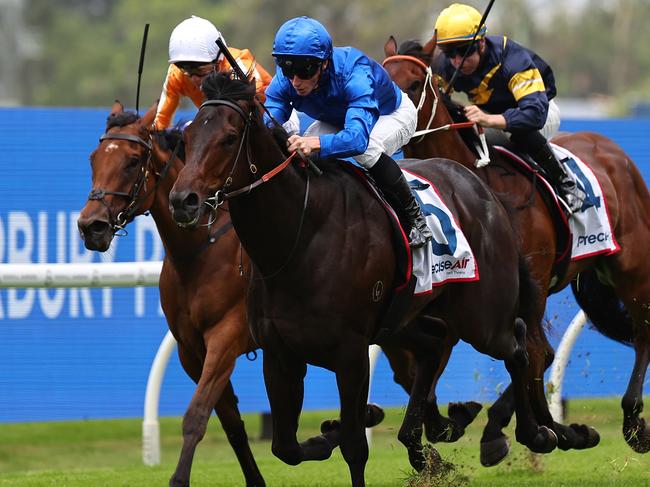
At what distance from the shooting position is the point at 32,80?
48.7 metres

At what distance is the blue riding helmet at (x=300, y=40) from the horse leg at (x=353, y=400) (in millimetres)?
1046

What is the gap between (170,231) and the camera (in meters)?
5.48

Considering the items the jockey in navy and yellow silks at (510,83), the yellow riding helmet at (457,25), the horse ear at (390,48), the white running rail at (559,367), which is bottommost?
the white running rail at (559,367)

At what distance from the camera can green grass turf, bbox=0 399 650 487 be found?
607 cm

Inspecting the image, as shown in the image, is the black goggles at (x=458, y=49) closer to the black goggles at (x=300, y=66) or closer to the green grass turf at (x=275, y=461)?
the black goggles at (x=300, y=66)

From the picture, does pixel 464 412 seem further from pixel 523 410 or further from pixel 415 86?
pixel 415 86

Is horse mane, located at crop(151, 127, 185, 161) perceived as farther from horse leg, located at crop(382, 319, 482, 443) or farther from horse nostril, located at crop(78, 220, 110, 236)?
horse leg, located at crop(382, 319, 482, 443)

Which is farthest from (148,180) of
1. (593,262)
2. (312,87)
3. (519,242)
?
(593,262)

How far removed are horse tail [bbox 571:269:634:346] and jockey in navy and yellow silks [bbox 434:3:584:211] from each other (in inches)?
33.3

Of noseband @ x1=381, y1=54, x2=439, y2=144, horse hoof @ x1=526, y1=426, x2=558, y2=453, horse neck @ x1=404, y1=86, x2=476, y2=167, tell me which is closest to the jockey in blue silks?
noseband @ x1=381, y1=54, x2=439, y2=144

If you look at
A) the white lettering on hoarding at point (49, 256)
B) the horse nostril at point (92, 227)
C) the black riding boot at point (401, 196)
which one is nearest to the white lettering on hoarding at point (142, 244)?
the white lettering on hoarding at point (49, 256)

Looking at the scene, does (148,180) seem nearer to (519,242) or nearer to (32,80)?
(519,242)

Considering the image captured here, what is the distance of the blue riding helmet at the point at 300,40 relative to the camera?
446 centimetres

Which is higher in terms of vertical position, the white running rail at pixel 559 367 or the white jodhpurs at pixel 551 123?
the white jodhpurs at pixel 551 123
